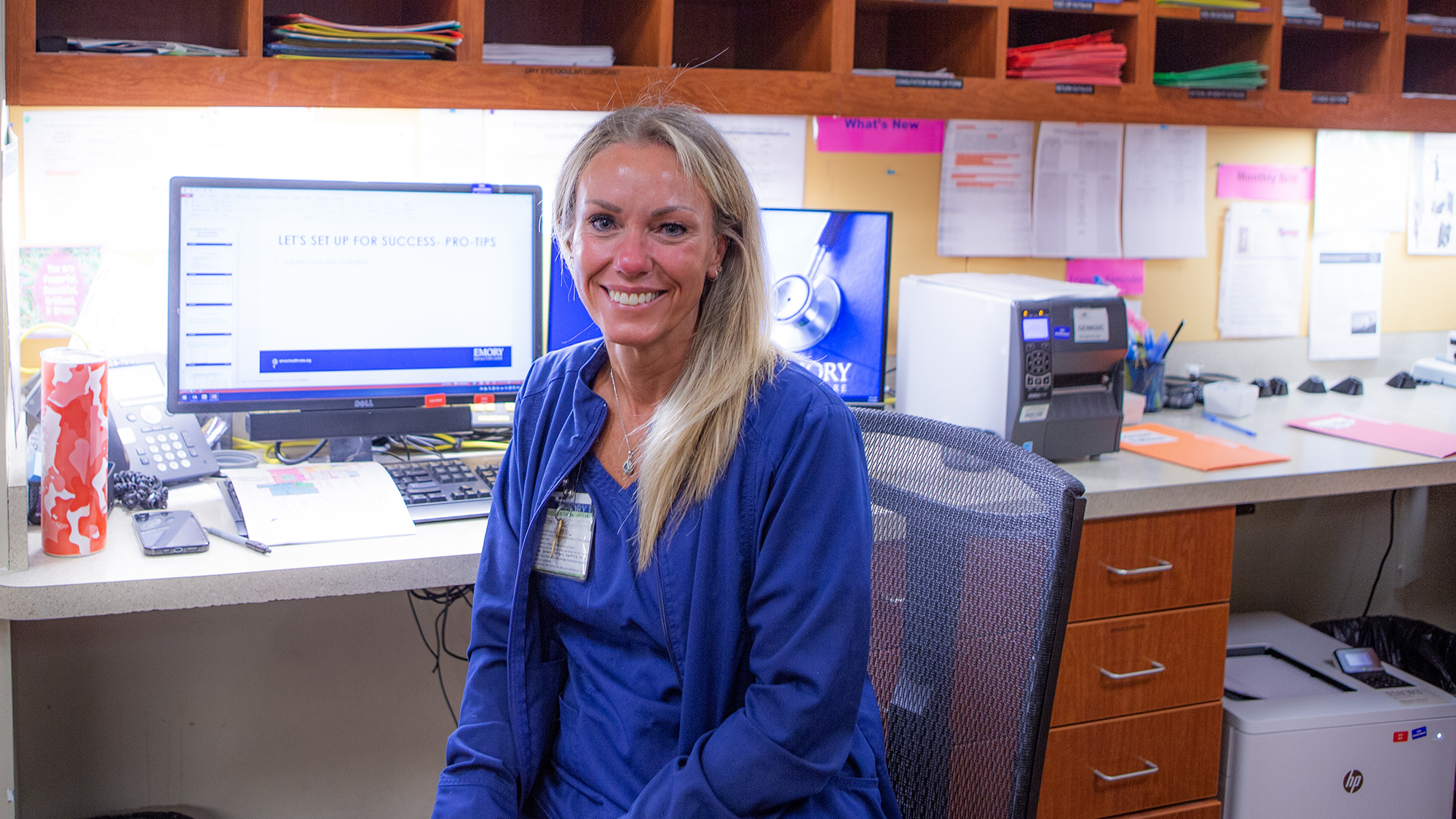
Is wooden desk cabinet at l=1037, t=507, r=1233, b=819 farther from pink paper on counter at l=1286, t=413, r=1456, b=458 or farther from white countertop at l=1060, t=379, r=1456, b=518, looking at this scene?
pink paper on counter at l=1286, t=413, r=1456, b=458

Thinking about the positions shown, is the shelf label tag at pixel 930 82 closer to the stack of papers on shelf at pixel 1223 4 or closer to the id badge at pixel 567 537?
the stack of papers on shelf at pixel 1223 4

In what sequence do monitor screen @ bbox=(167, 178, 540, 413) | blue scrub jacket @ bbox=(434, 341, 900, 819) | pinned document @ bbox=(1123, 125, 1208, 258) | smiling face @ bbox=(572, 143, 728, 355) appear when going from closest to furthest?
blue scrub jacket @ bbox=(434, 341, 900, 819)
smiling face @ bbox=(572, 143, 728, 355)
monitor screen @ bbox=(167, 178, 540, 413)
pinned document @ bbox=(1123, 125, 1208, 258)

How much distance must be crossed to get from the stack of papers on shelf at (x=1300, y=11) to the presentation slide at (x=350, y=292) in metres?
1.72

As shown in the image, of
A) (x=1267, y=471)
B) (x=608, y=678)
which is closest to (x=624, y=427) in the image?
(x=608, y=678)

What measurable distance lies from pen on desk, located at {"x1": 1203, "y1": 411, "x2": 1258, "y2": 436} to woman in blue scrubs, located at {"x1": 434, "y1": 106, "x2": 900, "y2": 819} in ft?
4.81

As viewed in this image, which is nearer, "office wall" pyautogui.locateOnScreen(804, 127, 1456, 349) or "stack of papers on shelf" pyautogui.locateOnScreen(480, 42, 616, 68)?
"stack of papers on shelf" pyautogui.locateOnScreen(480, 42, 616, 68)

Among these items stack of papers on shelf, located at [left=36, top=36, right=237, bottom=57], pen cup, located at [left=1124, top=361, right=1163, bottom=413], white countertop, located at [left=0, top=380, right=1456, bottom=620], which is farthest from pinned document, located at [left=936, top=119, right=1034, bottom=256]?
stack of papers on shelf, located at [left=36, top=36, right=237, bottom=57]

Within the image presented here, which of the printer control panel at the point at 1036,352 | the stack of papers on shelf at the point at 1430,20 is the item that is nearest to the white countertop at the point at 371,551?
the printer control panel at the point at 1036,352

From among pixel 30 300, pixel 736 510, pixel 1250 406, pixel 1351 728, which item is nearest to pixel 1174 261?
pixel 1250 406

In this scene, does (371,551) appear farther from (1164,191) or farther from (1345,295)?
(1345,295)

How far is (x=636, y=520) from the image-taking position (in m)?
1.22

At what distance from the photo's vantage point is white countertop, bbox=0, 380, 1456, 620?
1416mm

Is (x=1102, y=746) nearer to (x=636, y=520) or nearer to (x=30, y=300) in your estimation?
(x=636, y=520)

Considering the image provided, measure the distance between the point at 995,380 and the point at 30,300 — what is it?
1695 millimetres
